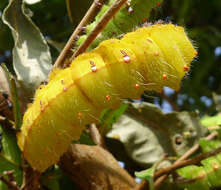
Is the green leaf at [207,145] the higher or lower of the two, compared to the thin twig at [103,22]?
lower

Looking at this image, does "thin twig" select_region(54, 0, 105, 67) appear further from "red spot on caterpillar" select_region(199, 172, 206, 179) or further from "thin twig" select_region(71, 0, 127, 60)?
"red spot on caterpillar" select_region(199, 172, 206, 179)

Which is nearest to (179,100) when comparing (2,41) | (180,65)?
(2,41)

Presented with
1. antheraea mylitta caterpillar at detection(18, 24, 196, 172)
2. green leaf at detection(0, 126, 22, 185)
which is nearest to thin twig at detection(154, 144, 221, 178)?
antheraea mylitta caterpillar at detection(18, 24, 196, 172)

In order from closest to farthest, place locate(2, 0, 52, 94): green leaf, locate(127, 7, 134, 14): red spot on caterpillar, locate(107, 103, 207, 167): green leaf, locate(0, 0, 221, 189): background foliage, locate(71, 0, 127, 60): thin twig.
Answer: locate(71, 0, 127, 60): thin twig < locate(127, 7, 134, 14): red spot on caterpillar < locate(2, 0, 52, 94): green leaf < locate(0, 0, 221, 189): background foliage < locate(107, 103, 207, 167): green leaf

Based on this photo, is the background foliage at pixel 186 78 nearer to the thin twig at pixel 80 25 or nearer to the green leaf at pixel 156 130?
the green leaf at pixel 156 130

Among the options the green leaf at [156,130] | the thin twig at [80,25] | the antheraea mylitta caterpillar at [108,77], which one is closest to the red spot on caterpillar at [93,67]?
the antheraea mylitta caterpillar at [108,77]

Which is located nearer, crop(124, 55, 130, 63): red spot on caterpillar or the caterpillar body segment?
crop(124, 55, 130, 63): red spot on caterpillar

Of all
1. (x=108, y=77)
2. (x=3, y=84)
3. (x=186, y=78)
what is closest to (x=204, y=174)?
(x=186, y=78)
